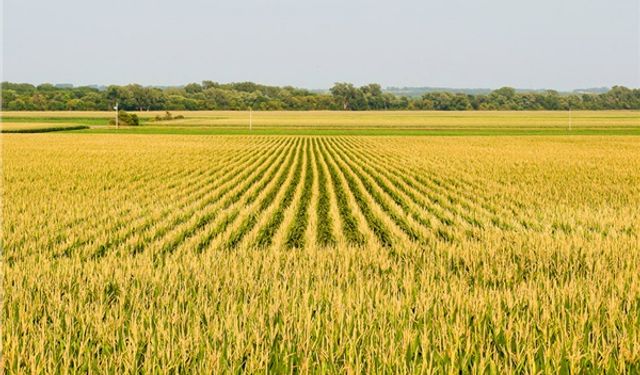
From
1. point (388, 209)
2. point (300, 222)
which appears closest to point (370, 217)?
point (388, 209)

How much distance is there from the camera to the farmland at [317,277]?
3812 millimetres

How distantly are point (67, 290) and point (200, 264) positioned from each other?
1.67m

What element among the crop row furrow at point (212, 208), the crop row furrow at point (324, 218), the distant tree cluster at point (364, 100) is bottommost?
the crop row furrow at point (324, 218)

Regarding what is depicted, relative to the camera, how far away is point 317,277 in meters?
6.27

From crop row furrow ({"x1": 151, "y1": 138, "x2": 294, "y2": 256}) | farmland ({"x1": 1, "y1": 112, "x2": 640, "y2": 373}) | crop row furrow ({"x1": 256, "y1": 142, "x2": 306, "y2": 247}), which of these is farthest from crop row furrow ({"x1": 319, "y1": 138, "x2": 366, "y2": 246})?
crop row furrow ({"x1": 151, "y1": 138, "x2": 294, "y2": 256})

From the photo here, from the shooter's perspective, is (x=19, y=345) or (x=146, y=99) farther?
(x=146, y=99)

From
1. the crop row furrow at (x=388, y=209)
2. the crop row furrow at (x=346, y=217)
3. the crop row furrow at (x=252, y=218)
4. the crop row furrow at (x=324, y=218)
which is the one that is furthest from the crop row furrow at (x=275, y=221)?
the crop row furrow at (x=388, y=209)

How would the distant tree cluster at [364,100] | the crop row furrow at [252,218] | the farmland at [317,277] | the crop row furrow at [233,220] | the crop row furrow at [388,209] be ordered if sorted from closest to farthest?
the farmland at [317,277], the crop row furrow at [233,220], the crop row furrow at [252,218], the crop row furrow at [388,209], the distant tree cluster at [364,100]

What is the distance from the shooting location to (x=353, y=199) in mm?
16516

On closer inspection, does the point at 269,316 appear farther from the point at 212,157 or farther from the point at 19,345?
the point at 212,157

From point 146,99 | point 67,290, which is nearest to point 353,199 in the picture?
point 67,290

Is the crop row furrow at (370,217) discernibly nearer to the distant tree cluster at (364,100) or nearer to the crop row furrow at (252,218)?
the crop row furrow at (252,218)

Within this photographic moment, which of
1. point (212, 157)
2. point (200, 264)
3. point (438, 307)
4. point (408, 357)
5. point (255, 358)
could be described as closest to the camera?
point (255, 358)

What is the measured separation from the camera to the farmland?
381cm
